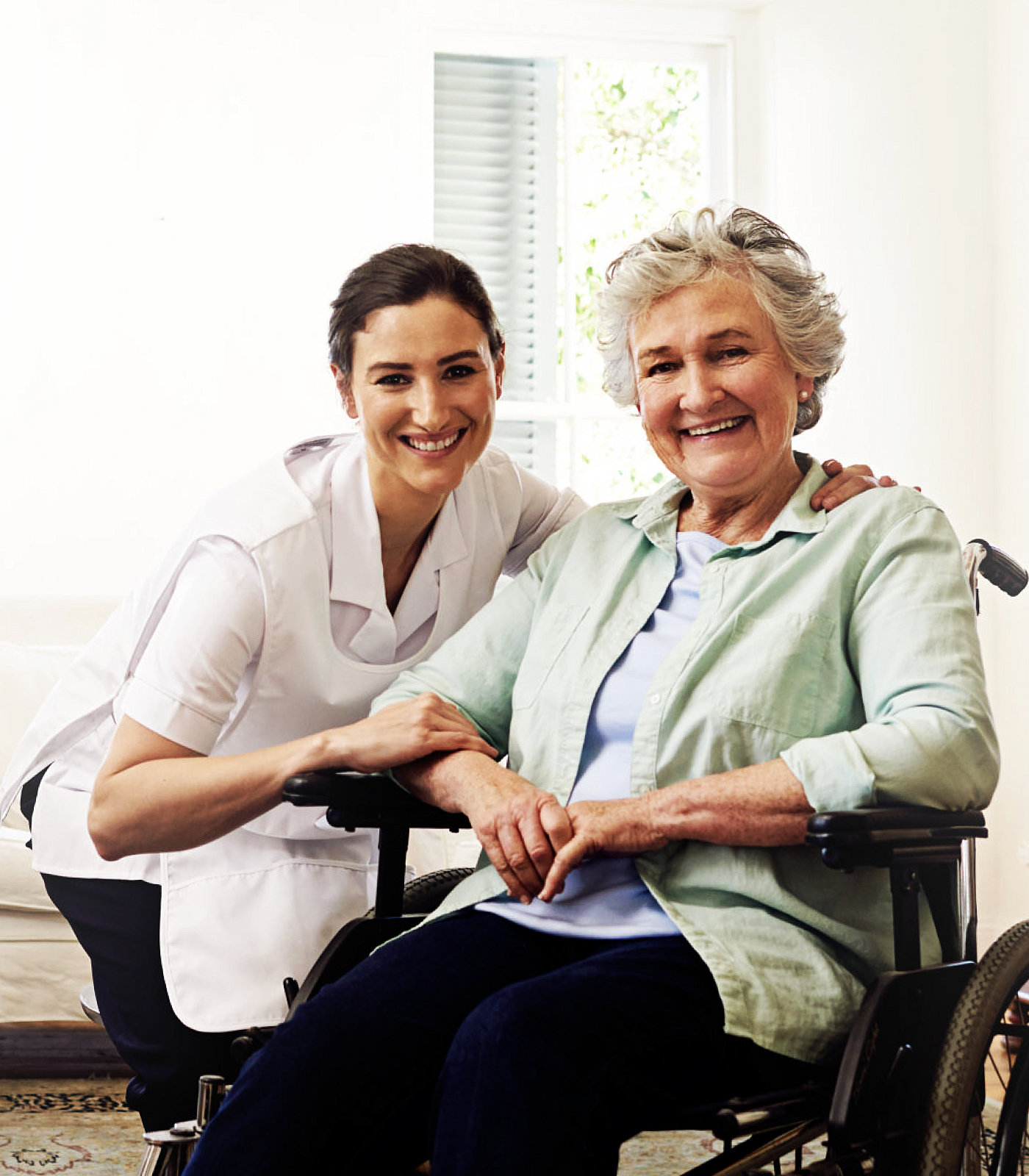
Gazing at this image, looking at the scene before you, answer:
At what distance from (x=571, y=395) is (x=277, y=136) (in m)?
1.10

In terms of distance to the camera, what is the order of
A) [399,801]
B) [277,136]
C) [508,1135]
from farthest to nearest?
[277,136]
[399,801]
[508,1135]

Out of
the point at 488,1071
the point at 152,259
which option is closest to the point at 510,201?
the point at 152,259

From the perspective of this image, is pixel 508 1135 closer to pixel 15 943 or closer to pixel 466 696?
pixel 466 696

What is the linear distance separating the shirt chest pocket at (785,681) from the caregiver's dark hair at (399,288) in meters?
0.64

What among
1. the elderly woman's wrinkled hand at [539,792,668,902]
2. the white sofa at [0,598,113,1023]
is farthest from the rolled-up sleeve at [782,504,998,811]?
the white sofa at [0,598,113,1023]

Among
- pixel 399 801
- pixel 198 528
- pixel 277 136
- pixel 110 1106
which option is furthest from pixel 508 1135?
pixel 277 136

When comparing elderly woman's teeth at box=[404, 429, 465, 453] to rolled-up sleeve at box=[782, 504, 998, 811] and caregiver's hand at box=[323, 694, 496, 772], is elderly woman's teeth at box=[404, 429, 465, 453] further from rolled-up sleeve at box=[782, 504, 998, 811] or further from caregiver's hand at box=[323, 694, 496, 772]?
rolled-up sleeve at box=[782, 504, 998, 811]

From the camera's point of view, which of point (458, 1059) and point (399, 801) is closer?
point (458, 1059)

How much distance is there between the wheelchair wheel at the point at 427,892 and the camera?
1.60 metres

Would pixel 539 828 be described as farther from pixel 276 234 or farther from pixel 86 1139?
pixel 276 234

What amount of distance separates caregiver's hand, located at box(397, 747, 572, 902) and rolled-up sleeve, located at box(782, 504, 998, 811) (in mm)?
255

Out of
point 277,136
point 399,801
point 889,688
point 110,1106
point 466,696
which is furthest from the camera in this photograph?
point 277,136

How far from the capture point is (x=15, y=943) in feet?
8.61

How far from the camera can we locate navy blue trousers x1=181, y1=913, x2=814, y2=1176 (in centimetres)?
105
